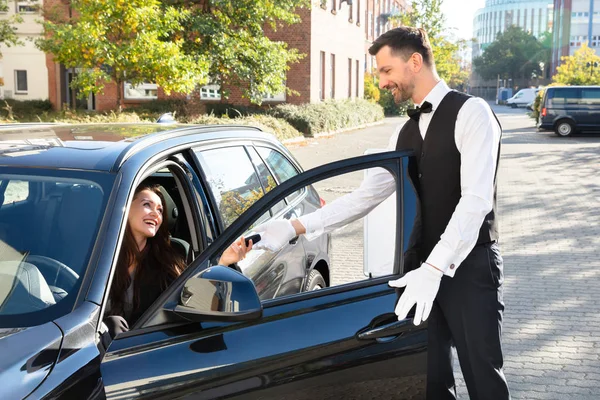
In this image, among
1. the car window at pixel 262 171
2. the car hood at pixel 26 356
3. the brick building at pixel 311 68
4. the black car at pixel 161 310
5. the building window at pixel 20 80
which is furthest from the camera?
the building window at pixel 20 80

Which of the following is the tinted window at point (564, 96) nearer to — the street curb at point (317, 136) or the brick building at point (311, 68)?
the street curb at point (317, 136)

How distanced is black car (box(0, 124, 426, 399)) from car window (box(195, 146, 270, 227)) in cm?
28

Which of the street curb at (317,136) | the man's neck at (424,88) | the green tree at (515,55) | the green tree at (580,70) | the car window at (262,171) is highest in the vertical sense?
the green tree at (515,55)

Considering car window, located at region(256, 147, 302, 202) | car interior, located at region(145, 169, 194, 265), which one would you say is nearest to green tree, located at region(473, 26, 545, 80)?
car window, located at region(256, 147, 302, 202)

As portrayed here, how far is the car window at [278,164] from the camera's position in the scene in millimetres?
4359

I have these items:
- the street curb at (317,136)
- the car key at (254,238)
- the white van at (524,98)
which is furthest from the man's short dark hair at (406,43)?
the white van at (524,98)

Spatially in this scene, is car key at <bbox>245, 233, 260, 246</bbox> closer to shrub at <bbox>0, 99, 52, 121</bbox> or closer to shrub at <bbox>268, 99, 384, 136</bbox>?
shrub at <bbox>268, 99, 384, 136</bbox>

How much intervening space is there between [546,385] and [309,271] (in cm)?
192

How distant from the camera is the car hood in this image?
6.53ft

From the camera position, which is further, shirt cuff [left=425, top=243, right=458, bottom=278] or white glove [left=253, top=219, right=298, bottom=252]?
white glove [left=253, top=219, right=298, bottom=252]

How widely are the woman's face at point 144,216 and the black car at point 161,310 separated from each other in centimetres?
20

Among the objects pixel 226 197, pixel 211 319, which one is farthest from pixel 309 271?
pixel 211 319

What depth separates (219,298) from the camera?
2.29m

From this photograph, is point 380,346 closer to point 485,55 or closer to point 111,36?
point 111,36
